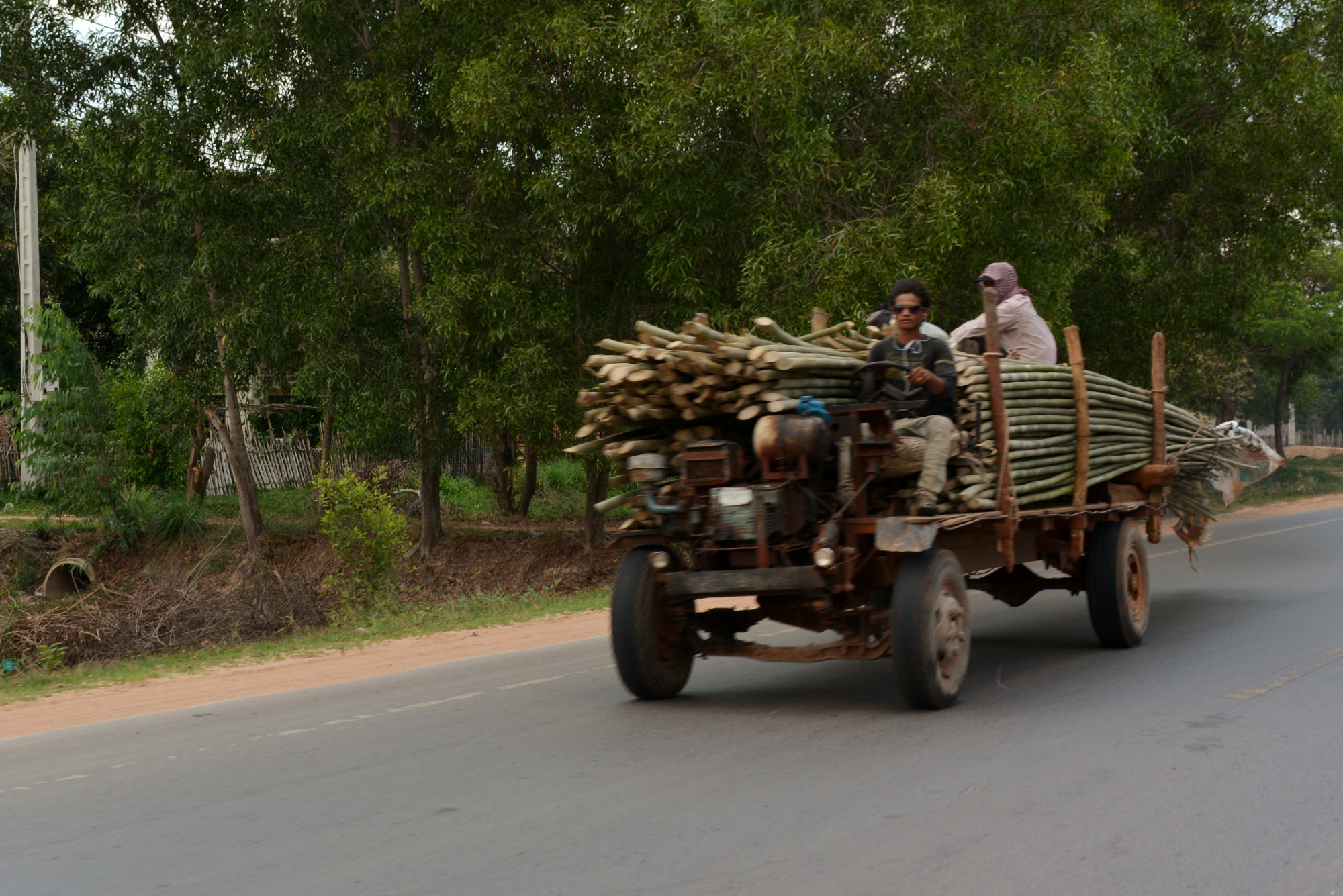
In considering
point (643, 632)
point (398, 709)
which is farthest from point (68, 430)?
point (643, 632)

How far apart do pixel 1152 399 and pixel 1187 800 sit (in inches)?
206

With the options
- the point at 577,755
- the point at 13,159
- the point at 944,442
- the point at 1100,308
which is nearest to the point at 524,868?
the point at 577,755

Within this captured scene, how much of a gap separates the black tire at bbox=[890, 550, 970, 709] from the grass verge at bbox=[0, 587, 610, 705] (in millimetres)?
5992

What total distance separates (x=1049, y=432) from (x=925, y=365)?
5.07 ft

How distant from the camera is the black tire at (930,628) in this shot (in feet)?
20.2

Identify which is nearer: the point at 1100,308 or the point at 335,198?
the point at 335,198

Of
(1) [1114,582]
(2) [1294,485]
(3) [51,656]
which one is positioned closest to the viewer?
(1) [1114,582]

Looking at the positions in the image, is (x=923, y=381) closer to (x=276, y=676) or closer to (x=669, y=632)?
(x=669, y=632)

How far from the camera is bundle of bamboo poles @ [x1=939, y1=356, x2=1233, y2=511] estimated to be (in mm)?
6887

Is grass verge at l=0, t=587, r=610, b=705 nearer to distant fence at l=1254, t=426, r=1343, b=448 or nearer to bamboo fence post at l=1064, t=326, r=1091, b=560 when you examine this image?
bamboo fence post at l=1064, t=326, r=1091, b=560

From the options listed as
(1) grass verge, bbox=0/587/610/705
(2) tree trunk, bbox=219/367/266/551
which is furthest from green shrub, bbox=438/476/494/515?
(1) grass verge, bbox=0/587/610/705

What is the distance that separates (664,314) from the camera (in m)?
16.9

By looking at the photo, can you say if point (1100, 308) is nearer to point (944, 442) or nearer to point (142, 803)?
point (944, 442)

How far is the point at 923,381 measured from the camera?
6.59 metres
